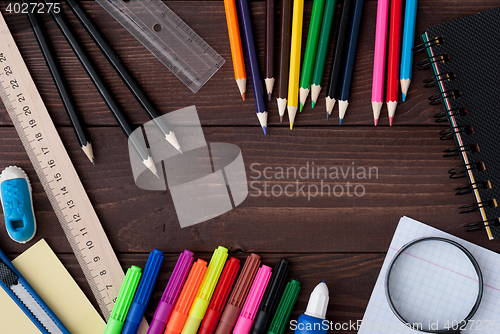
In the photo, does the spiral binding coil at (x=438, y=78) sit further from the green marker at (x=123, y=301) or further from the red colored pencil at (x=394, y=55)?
the green marker at (x=123, y=301)

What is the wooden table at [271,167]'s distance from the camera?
0.73 meters

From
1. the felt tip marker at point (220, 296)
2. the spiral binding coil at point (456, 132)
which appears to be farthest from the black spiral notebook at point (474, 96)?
the felt tip marker at point (220, 296)

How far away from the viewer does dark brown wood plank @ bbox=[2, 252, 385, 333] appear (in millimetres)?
723

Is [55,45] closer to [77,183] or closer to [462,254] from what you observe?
[77,183]

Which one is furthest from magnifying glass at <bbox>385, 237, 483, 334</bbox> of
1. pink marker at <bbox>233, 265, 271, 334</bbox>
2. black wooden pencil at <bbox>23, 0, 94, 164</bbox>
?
black wooden pencil at <bbox>23, 0, 94, 164</bbox>

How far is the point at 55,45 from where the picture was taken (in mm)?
761

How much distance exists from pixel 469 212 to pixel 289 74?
47cm

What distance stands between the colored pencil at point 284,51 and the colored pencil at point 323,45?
6 cm

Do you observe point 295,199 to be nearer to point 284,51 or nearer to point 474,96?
point 284,51

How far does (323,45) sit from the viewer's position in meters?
0.72

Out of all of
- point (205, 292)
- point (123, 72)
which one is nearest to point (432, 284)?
point (205, 292)

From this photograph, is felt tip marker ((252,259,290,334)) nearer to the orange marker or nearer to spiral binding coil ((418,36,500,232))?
the orange marker

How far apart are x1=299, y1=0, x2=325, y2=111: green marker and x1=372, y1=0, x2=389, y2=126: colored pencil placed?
119 millimetres

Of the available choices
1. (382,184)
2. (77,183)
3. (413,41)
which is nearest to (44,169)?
(77,183)
